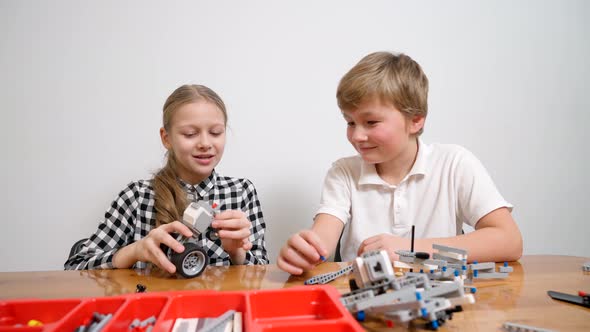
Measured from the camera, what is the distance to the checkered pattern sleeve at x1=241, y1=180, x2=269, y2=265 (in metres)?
1.24

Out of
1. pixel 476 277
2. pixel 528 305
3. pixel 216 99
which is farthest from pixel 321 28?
pixel 528 305

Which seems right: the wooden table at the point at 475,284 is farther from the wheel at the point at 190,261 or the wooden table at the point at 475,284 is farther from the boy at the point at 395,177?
the boy at the point at 395,177

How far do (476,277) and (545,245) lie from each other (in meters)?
1.70

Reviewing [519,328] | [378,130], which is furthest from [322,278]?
[378,130]

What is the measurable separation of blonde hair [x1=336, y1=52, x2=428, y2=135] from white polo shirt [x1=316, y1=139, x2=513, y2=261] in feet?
0.66

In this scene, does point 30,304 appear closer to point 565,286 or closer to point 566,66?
point 565,286

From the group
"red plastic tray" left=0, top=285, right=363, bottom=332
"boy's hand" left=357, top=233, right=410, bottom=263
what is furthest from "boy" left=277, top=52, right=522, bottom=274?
"red plastic tray" left=0, top=285, right=363, bottom=332

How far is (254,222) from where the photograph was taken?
1363mm

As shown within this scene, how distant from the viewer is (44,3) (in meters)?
1.54

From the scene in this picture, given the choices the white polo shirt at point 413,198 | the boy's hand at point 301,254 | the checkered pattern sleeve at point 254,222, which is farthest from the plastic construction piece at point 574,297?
the checkered pattern sleeve at point 254,222

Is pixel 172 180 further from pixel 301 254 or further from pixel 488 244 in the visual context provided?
pixel 488 244

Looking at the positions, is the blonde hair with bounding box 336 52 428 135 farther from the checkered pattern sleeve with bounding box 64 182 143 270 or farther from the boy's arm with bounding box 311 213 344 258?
the checkered pattern sleeve with bounding box 64 182 143 270

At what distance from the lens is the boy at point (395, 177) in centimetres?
115

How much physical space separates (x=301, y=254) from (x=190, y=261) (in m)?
0.27
